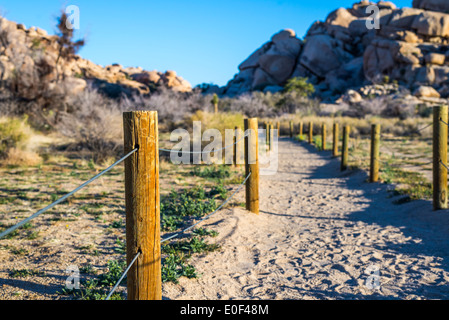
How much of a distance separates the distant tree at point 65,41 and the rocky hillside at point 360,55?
34.3 meters

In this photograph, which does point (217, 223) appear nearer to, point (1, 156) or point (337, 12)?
point (1, 156)

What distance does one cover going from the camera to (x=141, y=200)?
2.51 metres

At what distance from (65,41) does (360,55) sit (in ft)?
158

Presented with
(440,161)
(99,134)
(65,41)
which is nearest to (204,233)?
(440,161)

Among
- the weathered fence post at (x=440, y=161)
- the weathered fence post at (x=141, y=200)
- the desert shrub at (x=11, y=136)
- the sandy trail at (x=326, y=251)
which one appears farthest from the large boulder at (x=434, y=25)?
the weathered fence post at (x=141, y=200)

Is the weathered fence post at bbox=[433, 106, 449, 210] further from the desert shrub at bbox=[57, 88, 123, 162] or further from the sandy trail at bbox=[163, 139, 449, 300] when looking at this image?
the desert shrub at bbox=[57, 88, 123, 162]

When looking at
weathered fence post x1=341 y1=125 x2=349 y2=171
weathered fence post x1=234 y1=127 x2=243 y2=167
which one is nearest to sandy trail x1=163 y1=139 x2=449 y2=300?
weathered fence post x1=341 y1=125 x2=349 y2=171

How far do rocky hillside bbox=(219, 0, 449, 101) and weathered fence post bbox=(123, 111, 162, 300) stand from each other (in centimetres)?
4324

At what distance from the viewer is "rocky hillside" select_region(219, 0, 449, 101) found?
4519 cm

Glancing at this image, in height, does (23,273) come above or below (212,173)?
below

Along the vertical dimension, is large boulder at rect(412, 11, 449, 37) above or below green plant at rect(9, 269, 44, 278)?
above

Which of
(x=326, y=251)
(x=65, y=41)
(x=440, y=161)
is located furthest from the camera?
(x=65, y=41)

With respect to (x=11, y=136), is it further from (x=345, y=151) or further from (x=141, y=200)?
(x=141, y=200)

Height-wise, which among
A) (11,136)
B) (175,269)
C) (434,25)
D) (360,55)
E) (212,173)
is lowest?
(175,269)
